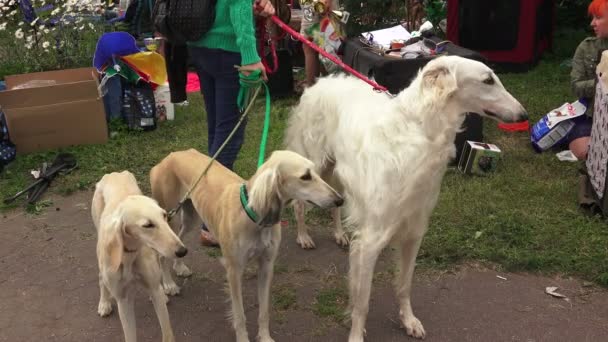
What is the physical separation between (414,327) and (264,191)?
123cm

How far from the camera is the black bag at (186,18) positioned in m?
3.11

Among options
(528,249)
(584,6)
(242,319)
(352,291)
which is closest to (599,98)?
(528,249)

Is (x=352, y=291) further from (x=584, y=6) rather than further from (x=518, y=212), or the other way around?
(x=584, y=6)

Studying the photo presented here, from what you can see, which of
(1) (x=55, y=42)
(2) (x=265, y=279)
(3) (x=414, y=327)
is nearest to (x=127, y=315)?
(2) (x=265, y=279)

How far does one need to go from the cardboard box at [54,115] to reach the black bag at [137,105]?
0.38m

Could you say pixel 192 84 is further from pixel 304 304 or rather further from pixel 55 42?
pixel 304 304

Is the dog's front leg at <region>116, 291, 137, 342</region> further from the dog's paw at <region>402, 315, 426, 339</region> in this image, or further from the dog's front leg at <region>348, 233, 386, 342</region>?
the dog's paw at <region>402, 315, 426, 339</region>

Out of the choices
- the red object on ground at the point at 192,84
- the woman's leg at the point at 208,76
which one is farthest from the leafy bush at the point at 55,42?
the woman's leg at the point at 208,76

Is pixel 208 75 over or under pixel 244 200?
over

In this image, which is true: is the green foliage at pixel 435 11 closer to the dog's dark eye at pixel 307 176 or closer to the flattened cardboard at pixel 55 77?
the flattened cardboard at pixel 55 77

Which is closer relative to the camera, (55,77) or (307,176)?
(307,176)

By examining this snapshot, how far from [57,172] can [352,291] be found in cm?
366

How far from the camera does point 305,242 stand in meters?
4.04

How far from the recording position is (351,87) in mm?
3557
